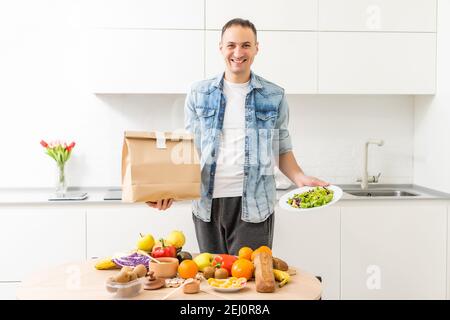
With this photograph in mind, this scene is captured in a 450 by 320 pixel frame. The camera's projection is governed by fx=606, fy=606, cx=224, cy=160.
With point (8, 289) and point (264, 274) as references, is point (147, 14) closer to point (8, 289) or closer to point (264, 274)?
point (8, 289)

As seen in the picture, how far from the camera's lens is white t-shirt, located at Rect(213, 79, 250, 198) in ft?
8.24

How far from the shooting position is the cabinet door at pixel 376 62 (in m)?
3.57

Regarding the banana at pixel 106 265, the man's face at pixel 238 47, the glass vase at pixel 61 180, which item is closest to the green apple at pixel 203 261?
the banana at pixel 106 265

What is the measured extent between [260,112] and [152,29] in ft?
4.02

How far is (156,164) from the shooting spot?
2098mm

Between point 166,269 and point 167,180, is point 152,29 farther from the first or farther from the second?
point 166,269

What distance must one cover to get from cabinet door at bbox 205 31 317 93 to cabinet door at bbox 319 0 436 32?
6.2 inches

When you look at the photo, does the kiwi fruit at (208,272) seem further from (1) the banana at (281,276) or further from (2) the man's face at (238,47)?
(2) the man's face at (238,47)

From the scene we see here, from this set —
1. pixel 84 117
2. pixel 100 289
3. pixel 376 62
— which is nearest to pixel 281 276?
pixel 100 289

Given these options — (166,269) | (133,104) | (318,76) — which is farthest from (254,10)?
(166,269)

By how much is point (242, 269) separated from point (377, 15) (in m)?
2.22

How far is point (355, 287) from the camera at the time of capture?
3455 millimetres

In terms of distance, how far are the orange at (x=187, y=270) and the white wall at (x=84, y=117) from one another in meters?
2.06

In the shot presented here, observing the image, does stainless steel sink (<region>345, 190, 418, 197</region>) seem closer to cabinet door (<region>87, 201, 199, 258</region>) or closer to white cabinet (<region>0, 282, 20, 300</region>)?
cabinet door (<region>87, 201, 199, 258</region>)
